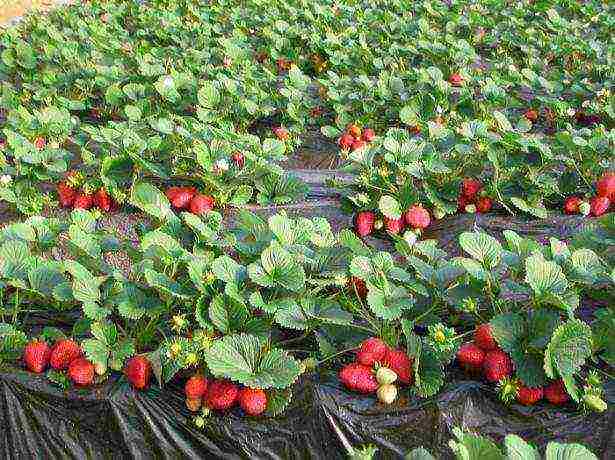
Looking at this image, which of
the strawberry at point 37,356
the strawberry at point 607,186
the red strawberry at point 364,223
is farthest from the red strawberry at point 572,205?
the strawberry at point 37,356

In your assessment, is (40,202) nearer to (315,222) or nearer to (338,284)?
(315,222)

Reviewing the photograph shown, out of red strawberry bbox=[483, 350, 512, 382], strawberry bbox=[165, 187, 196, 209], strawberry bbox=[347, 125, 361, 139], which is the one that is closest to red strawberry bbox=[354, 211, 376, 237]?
strawberry bbox=[165, 187, 196, 209]

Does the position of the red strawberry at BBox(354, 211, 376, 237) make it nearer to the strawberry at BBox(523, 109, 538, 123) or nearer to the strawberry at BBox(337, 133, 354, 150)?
the strawberry at BBox(337, 133, 354, 150)

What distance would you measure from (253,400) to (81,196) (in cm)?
199

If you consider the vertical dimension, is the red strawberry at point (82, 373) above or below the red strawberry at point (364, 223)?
above

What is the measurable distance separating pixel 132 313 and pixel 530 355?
1.29 meters

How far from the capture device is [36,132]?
410 centimetres

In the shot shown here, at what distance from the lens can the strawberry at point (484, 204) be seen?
3514 mm

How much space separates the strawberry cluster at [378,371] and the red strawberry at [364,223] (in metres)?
1.32

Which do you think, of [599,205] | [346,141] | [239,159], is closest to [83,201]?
[239,159]

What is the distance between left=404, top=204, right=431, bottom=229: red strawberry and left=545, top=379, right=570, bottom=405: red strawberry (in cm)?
145

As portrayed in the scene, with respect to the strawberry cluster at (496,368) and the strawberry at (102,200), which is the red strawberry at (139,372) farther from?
the strawberry at (102,200)

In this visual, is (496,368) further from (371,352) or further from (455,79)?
(455,79)

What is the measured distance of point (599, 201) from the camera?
3.36m
